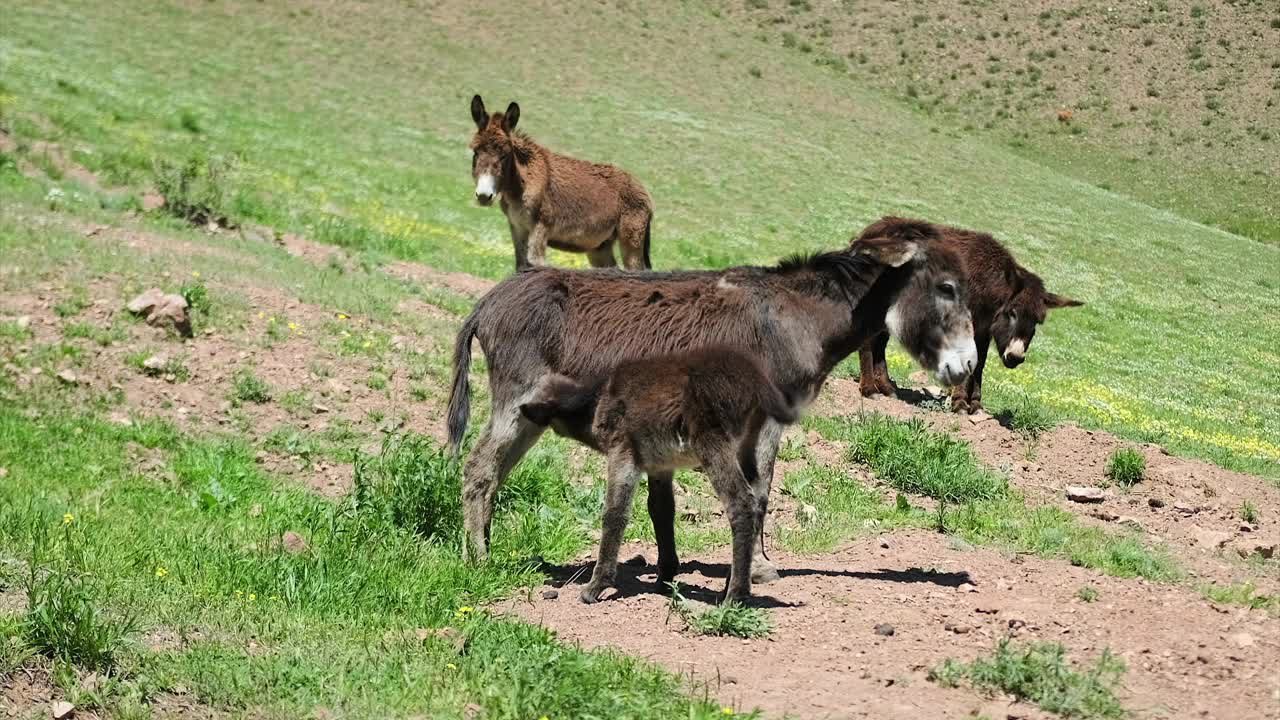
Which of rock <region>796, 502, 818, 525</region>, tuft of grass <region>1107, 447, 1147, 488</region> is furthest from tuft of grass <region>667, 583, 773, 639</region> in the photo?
tuft of grass <region>1107, 447, 1147, 488</region>

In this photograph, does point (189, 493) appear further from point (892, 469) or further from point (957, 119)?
point (957, 119)

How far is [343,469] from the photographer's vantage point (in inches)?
418

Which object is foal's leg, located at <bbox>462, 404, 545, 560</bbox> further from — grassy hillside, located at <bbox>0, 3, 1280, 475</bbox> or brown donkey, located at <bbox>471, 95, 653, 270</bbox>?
grassy hillside, located at <bbox>0, 3, 1280, 475</bbox>

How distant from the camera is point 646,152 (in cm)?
3456

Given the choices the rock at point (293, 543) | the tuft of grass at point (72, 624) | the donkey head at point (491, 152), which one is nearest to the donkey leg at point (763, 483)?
the rock at point (293, 543)

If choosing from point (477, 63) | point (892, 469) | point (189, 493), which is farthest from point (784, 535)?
point (477, 63)

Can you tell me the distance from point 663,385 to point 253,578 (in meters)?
2.66

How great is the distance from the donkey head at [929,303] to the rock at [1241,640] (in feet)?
8.18

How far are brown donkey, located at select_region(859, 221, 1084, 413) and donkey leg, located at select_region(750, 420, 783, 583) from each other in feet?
15.9

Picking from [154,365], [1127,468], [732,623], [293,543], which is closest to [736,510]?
[732,623]

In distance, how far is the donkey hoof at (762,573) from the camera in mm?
8336

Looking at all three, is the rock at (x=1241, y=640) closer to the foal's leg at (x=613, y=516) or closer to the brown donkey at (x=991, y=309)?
the foal's leg at (x=613, y=516)

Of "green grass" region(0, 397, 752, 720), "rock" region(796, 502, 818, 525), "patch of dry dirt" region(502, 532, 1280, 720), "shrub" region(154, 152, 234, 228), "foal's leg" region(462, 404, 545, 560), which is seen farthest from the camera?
"shrub" region(154, 152, 234, 228)

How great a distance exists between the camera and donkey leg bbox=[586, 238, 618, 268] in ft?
57.9
